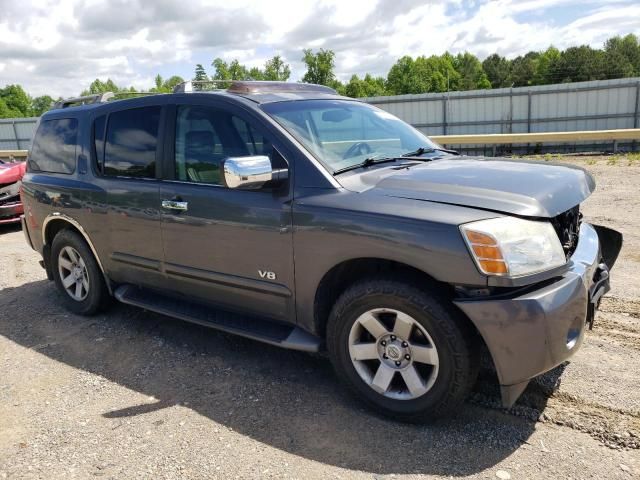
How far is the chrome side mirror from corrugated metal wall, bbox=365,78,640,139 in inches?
870

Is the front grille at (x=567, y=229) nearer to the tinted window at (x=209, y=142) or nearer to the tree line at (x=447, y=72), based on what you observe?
the tinted window at (x=209, y=142)

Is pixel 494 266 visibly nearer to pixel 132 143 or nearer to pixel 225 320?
pixel 225 320

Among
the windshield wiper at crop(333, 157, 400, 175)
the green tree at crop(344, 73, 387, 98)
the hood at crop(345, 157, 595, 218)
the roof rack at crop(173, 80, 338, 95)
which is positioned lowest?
the hood at crop(345, 157, 595, 218)

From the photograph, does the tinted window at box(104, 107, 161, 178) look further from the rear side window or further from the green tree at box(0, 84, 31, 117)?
the green tree at box(0, 84, 31, 117)

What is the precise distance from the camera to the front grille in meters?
2.97

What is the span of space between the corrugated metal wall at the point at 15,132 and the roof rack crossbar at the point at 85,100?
3000 cm

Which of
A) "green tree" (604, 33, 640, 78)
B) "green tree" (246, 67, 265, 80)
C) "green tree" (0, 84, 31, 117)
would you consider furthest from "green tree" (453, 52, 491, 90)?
"green tree" (0, 84, 31, 117)

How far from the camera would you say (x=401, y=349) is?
2934 mm

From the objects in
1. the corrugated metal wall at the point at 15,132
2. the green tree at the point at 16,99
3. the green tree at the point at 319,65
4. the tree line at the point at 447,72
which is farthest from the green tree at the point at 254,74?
the green tree at the point at 16,99

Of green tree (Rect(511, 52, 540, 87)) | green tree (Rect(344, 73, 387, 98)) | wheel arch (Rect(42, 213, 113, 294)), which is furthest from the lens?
green tree (Rect(511, 52, 540, 87))

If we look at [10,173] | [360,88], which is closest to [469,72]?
[360,88]

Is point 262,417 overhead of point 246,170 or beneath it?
beneath

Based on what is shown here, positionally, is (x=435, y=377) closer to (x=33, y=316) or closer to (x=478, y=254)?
(x=478, y=254)

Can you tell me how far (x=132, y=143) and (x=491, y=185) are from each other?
2.77 m
